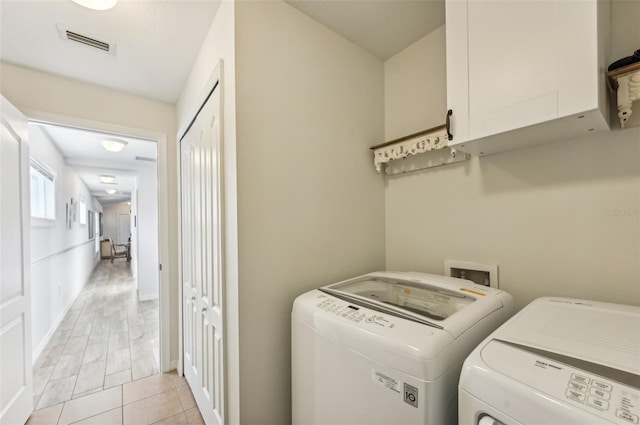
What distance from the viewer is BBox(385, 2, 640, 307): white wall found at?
0.97 m

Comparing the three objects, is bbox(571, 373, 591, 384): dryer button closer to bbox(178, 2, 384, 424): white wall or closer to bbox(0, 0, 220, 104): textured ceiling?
bbox(178, 2, 384, 424): white wall

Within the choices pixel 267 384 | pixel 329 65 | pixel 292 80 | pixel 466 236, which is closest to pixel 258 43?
pixel 292 80

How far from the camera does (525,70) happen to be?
0.91m

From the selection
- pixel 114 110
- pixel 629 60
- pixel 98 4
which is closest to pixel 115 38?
pixel 98 4

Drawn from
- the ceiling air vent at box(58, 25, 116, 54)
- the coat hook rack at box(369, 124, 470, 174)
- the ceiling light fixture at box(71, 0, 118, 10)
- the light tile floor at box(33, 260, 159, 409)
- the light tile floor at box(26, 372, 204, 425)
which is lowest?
the light tile floor at box(33, 260, 159, 409)

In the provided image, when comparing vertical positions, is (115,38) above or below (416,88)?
above

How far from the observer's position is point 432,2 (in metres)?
1.35

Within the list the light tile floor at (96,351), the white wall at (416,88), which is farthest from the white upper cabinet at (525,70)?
the light tile floor at (96,351)

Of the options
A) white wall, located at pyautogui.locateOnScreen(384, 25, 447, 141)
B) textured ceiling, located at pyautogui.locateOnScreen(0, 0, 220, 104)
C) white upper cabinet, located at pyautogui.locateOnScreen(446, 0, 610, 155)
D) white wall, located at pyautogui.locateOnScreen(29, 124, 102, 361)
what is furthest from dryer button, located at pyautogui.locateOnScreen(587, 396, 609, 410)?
white wall, located at pyautogui.locateOnScreen(29, 124, 102, 361)

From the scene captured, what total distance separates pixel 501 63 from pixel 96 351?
384cm

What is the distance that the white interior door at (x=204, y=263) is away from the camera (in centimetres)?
133

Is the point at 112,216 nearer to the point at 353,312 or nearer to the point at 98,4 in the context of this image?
the point at 98,4

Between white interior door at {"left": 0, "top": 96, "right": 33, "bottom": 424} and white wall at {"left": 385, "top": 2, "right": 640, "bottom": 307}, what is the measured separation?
232cm

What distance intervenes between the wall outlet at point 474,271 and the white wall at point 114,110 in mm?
2172
